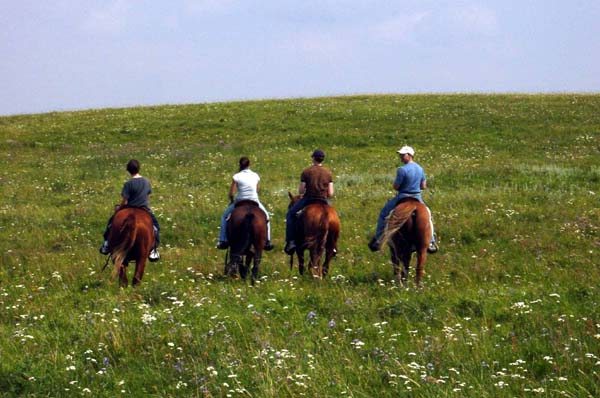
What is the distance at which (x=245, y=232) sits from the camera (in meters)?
13.2

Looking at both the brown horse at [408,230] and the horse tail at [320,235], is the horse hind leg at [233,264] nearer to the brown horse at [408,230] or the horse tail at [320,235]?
the horse tail at [320,235]

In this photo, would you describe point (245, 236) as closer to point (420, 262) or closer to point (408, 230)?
point (408, 230)

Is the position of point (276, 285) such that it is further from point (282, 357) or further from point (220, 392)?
point (220, 392)

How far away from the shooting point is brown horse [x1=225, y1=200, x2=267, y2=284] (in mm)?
13195

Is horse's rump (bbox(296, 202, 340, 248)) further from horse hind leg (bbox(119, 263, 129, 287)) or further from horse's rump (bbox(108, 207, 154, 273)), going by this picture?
horse hind leg (bbox(119, 263, 129, 287))

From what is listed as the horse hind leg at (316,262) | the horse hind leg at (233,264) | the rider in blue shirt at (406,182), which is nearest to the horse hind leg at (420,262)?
the rider in blue shirt at (406,182)

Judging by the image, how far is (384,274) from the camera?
13.5 m

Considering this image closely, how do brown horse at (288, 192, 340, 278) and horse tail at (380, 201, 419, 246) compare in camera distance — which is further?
brown horse at (288, 192, 340, 278)

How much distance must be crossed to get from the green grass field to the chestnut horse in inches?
20.4

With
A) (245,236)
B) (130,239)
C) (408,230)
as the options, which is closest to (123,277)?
(130,239)

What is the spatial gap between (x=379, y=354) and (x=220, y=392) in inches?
76.3

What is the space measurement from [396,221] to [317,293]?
2.25 metres

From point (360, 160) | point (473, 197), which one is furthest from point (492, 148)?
point (473, 197)

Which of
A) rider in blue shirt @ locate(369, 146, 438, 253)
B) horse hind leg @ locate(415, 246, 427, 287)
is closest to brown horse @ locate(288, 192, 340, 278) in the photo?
rider in blue shirt @ locate(369, 146, 438, 253)
